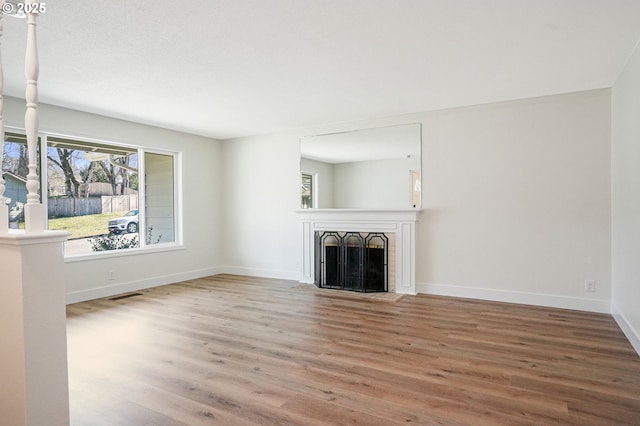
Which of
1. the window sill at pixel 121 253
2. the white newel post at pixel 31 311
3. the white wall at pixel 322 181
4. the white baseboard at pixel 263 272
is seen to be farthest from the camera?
the white baseboard at pixel 263 272

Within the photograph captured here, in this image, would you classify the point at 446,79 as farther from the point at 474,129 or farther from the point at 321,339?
the point at 321,339

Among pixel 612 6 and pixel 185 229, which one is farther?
pixel 185 229

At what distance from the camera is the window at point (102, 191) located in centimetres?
459

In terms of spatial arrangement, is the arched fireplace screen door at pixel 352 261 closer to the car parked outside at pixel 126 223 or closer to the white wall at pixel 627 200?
the white wall at pixel 627 200

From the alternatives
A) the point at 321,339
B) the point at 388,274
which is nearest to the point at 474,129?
the point at 388,274

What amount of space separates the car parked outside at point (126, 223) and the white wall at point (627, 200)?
6008 millimetres

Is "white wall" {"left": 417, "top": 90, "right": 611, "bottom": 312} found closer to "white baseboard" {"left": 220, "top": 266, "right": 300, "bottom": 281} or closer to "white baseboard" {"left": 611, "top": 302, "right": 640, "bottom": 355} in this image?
"white baseboard" {"left": 611, "top": 302, "right": 640, "bottom": 355}

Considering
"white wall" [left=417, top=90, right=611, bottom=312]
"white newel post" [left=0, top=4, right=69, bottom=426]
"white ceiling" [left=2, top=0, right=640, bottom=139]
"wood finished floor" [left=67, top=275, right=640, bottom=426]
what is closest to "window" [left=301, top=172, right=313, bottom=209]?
"white ceiling" [left=2, top=0, right=640, bottom=139]

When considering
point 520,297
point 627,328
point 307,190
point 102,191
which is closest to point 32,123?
point 102,191

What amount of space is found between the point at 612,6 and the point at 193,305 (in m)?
4.76

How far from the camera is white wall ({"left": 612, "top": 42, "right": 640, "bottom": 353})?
302 centimetres

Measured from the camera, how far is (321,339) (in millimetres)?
3289

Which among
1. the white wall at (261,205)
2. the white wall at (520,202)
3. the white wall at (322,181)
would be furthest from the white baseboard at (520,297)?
the white wall at (261,205)

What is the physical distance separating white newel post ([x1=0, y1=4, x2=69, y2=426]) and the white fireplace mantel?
161 inches
